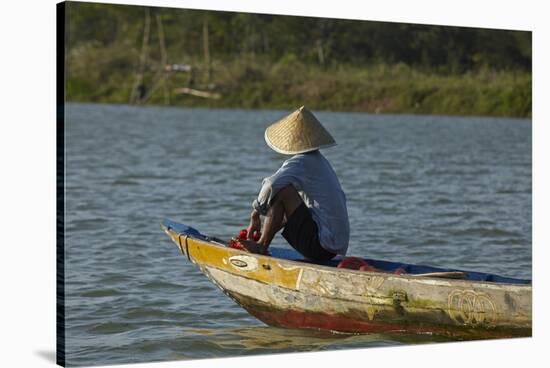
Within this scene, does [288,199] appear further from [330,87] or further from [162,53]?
[162,53]

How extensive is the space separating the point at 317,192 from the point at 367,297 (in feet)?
1.82

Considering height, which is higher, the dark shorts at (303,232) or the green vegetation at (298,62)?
the green vegetation at (298,62)

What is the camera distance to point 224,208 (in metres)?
11.2

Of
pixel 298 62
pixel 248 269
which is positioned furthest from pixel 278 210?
pixel 298 62

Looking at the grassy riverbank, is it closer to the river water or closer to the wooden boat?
the river water

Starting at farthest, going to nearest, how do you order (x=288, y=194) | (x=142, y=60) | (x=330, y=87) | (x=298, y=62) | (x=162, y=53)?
(x=162, y=53), (x=142, y=60), (x=298, y=62), (x=330, y=87), (x=288, y=194)

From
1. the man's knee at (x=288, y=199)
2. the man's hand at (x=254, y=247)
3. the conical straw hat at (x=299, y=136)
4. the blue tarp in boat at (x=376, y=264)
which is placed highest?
the conical straw hat at (x=299, y=136)

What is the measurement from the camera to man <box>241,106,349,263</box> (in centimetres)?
596

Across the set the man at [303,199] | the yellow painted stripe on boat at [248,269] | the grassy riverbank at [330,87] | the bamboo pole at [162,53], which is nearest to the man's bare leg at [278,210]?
the man at [303,199]

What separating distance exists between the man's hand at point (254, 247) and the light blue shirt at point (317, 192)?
158mm

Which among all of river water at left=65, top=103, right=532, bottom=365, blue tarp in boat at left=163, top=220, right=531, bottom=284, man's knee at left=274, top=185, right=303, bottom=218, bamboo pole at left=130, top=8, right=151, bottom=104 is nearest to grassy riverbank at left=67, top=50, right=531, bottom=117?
bamboo pole at left=130, top=8, right=151, bottom=104

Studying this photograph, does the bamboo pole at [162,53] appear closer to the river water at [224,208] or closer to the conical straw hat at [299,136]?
the river water at [224,208]

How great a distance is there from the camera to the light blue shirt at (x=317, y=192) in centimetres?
592

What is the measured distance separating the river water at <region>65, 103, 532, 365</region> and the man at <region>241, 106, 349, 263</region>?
0.48 meters
